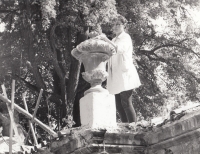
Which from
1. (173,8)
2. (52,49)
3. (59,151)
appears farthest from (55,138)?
(173,8)

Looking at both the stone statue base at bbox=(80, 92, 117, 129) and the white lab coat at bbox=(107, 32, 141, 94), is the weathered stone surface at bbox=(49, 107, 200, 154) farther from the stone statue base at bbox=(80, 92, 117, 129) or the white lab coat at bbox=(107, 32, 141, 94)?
the white lab coat at bbox=(107, 32, 141, 94)

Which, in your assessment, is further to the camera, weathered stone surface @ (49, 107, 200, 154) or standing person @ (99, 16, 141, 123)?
standing person @ (99, 16, 141, 123)

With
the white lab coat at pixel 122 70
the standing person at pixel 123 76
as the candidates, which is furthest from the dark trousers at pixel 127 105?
the white lab coat at pixel 122 70

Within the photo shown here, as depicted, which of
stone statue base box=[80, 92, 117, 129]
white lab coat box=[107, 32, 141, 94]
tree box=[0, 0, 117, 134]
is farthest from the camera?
tree box=[0, 0, 117, 134]

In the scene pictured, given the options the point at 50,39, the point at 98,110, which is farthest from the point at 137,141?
the point at 50,39

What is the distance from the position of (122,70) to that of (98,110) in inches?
41.5

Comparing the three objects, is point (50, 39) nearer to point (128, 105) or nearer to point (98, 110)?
point (128, 105)

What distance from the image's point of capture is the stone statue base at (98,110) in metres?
5.81

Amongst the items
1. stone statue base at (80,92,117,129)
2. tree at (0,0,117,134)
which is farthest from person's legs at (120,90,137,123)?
tree at (0,0,117,134)

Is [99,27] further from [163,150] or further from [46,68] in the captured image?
[163,150]

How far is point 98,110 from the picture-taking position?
19.3 feet

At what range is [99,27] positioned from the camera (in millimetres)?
13266

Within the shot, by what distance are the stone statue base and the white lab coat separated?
0.61 meters

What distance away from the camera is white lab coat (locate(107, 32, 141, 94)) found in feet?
21.9
